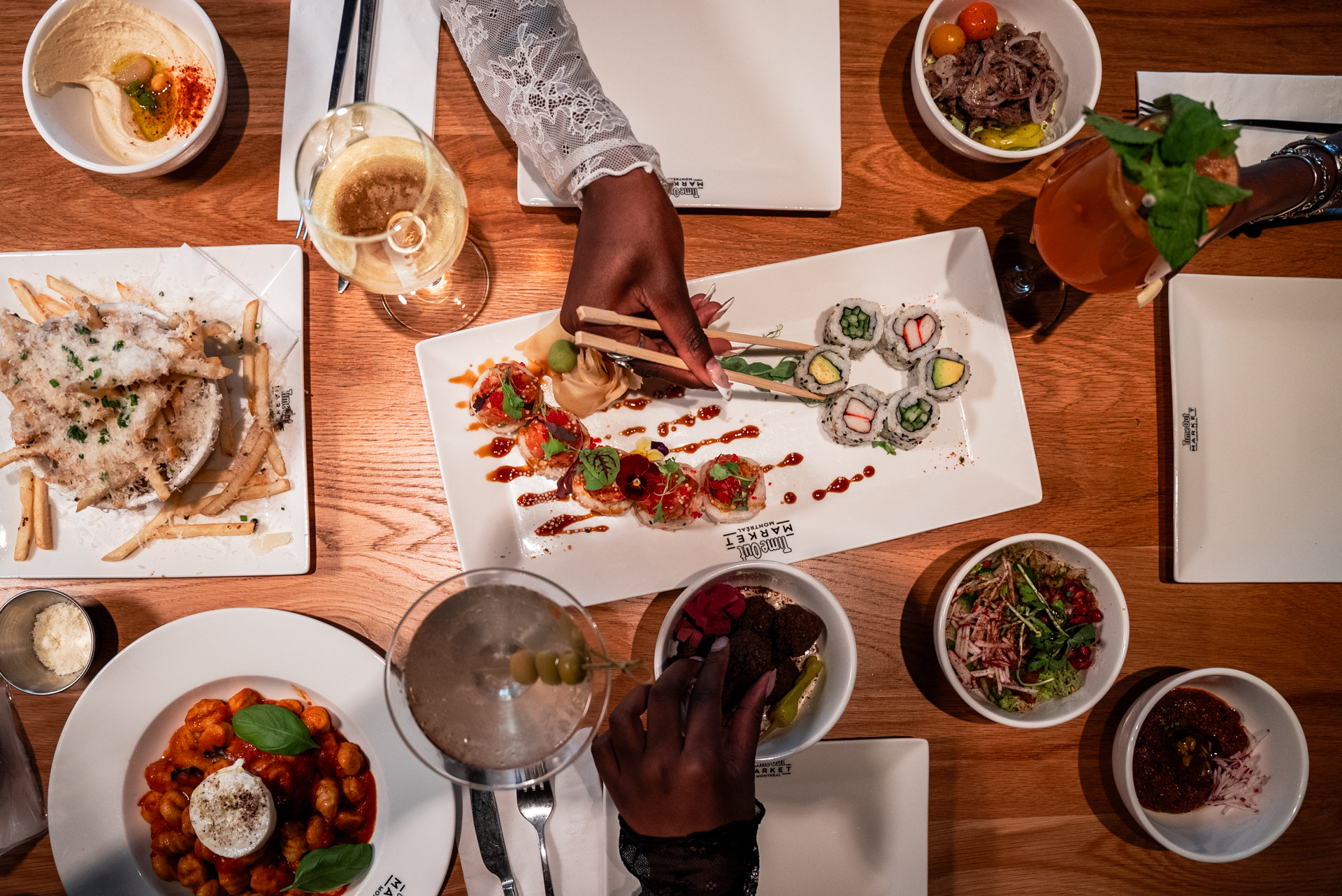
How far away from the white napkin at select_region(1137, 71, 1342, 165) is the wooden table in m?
0.09

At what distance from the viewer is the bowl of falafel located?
1.80 meters

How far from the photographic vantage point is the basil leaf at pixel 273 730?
1795 mm

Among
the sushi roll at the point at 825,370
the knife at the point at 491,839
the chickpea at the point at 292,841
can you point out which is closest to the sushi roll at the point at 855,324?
the sushi roll at the point at 825,370

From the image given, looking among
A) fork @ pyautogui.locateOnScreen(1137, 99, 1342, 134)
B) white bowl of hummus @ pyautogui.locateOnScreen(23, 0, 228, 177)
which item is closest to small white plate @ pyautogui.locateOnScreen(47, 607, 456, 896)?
white bowl of hummus @ pyautogui.locateOnScreen(23, 0, 228, 177)

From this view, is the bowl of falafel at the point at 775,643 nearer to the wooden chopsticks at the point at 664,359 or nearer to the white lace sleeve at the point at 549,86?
the wooden chopsticks at the point at 664,359

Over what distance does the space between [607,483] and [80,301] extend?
144 centimetres

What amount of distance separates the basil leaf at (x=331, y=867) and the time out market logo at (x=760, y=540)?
4.23ft

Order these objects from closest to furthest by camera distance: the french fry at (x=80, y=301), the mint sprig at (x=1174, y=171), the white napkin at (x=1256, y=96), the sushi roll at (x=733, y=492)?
the mint sprig at (x=1174, y=171)
the french fry at (x=80, y=301)
the sushi roll at (x=733, y=492)
the white napkin at (x=1256, y=96)

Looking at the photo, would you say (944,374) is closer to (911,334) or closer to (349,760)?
(911,334)

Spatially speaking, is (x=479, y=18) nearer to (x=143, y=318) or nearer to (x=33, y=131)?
(x=143, y=318)

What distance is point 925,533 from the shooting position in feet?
6.75

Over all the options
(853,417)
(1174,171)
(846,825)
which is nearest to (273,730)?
(846,825)

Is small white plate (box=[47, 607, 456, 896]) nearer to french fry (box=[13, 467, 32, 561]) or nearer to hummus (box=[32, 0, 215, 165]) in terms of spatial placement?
french fry (box=[13, 467, 32, 561])

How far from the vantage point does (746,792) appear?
1.61 metres
